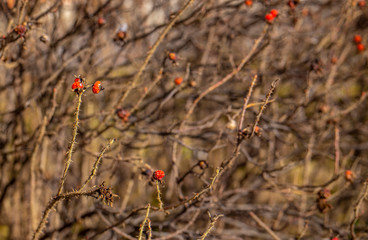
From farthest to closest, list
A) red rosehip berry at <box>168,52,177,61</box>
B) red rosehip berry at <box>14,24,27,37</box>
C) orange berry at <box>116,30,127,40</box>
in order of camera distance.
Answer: orange berry at <box>116,30,127,40</box> → red rosehip berry at <box>168,52,177,61</box> → red rosehip berry at <box>14,24,27,37</box>

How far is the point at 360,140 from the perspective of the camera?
4.09 m

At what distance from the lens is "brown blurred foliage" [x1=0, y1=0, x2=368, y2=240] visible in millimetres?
2402

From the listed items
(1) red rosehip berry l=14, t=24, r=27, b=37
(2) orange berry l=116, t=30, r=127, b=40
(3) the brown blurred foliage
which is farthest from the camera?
(3) the brown blurred foliage

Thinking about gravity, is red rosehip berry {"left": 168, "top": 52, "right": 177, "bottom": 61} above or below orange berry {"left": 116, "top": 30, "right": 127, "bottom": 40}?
below

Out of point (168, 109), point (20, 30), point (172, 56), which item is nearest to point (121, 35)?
point (172, 56)

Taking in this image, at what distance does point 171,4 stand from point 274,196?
2.53 metres

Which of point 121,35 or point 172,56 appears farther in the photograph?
point 121,35

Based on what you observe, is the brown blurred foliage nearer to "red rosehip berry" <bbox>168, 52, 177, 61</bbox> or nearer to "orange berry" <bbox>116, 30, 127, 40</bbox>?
"orange berry" <bbox>116, 30, 127, 40</bbox>

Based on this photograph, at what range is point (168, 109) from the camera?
3.64 metres

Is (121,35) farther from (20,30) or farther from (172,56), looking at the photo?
(20,30)

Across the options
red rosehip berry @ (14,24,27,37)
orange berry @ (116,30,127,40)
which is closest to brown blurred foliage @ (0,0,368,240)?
orange berry @ (116,30,127,40)

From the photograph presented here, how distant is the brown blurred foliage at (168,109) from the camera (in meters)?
2.40

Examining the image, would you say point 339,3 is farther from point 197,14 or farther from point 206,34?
point 197,14

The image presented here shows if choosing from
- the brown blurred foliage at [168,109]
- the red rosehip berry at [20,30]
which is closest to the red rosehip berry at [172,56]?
the brown blurred foliage at [168,109]
